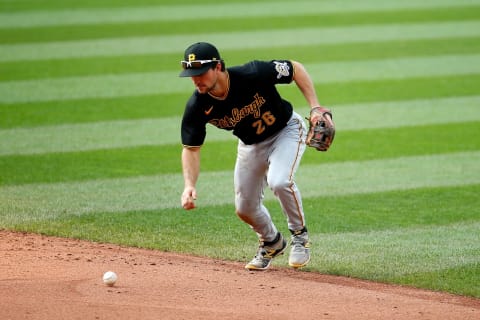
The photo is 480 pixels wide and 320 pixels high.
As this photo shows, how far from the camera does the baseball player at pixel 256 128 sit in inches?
272

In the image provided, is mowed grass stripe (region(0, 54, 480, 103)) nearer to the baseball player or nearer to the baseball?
the baseball player

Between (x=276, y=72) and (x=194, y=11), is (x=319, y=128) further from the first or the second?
(x=194, y=11)

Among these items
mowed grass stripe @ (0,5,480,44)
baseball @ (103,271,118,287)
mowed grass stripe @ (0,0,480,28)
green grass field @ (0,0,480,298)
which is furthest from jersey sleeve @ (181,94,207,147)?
mowed grass stripe @ (0,0,480,28)

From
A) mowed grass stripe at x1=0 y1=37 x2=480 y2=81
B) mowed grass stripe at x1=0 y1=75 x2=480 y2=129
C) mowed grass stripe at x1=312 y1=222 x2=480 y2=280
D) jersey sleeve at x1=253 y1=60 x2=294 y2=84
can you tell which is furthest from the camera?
mowed grass stripe at x1=0 y1=37 x2=480 y2=81

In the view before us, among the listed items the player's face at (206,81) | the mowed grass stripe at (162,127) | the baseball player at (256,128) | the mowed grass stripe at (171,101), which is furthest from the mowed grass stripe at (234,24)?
the player's face at (206,81)

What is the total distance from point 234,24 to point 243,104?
11.1 metres

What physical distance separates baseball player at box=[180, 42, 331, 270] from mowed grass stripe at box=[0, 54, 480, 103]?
6.29 metres

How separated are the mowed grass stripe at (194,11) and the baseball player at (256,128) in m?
11.0

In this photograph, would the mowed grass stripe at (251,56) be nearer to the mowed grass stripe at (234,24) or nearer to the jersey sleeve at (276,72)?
the mowed grass stripe at (234,24)

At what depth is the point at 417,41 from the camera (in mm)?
16906

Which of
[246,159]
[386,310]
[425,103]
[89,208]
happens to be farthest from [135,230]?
[425,103]

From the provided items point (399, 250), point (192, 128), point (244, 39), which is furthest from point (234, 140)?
point (244, 39)

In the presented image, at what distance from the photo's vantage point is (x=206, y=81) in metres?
6.83

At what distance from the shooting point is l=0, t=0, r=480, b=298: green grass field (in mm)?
8352
